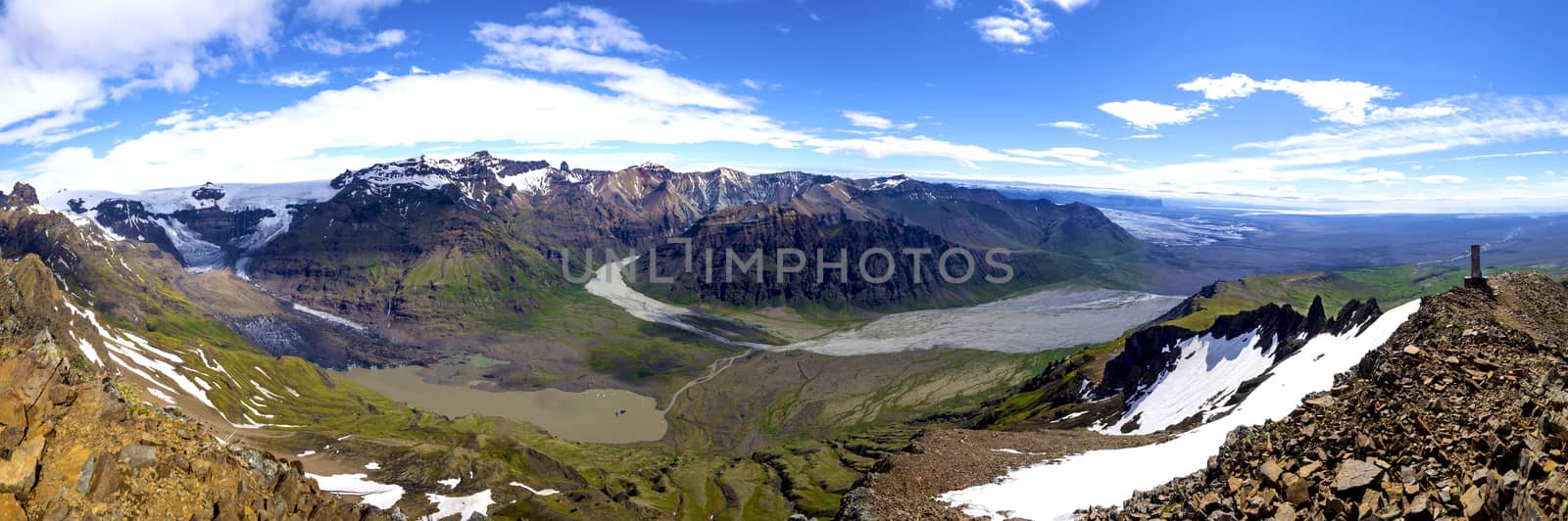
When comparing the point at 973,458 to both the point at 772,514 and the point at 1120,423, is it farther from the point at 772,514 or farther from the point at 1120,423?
the point at 772,514

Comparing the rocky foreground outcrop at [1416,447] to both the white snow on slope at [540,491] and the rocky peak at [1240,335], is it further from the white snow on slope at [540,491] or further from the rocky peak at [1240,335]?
the white snow on slope at [540,491]

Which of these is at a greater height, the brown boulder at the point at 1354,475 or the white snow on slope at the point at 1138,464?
the brown boulder at the point at 1354,475

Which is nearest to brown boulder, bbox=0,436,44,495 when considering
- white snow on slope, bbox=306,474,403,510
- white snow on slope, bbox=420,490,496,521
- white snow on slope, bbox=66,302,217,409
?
white snow on slope, bbox=420,490,496,521

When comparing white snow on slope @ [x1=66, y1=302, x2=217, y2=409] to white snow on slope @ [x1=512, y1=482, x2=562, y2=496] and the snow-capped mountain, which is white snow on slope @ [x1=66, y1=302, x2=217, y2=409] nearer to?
white snow on slope @ [x1=512, y1=482, x2=562, y2=496]

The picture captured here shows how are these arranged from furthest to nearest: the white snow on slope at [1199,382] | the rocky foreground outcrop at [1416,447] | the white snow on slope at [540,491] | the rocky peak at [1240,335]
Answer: the white snow on slope at [540,491], the rocky peak at [1240,335], the white snow on slope at [1199,382], the rocky foreground outcrop at [1416,447]

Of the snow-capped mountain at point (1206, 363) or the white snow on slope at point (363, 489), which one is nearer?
the snow-capped mountain at point (1206, 363)

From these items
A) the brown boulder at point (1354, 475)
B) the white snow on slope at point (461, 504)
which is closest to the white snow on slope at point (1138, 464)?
the brown boulder at point (1354, 475)

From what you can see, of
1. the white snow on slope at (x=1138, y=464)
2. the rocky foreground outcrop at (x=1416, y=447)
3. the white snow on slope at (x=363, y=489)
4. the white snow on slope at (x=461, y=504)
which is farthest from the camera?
the white snow on slope at (x=363, y=489)

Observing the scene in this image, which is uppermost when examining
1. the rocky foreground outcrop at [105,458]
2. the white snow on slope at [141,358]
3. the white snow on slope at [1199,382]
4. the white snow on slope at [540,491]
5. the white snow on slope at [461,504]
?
the rocky foreground outcrop at [105,458]
